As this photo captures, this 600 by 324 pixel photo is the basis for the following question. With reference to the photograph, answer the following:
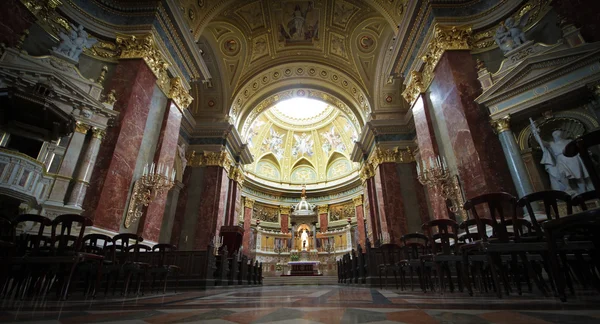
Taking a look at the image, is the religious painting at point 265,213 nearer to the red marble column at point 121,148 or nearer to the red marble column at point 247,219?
the red marble column at point 247,219

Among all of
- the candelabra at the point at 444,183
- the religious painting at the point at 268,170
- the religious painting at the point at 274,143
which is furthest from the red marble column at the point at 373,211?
the religious painting at the point at 274,143

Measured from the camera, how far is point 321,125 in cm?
2331

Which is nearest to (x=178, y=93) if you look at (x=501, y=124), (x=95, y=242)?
(x=95, y=242)

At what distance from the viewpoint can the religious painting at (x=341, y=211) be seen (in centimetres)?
2081

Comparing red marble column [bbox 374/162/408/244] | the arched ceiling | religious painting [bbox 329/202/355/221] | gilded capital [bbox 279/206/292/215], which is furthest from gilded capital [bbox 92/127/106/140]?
religious painting [bbox 329/202/355/221]

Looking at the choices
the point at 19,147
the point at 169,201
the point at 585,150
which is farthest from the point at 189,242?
the point at 585,150

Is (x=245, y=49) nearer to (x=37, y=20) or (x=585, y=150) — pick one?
(x=37, y=20)

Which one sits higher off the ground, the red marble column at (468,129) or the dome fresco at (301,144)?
the dome fresco at (301,144)

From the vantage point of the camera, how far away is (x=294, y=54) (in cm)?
1442

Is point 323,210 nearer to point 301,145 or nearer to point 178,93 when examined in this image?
point 301,145

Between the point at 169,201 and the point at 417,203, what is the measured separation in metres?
10.3

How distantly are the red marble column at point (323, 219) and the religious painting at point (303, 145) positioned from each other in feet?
16.9

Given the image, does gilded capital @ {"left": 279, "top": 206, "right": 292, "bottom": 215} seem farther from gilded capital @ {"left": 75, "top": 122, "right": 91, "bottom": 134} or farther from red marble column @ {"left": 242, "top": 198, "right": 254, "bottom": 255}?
gilded capital @ {"left": 75, "top": 122, "right": 91, "bottom": 134}

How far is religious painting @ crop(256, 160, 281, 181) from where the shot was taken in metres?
22.6
